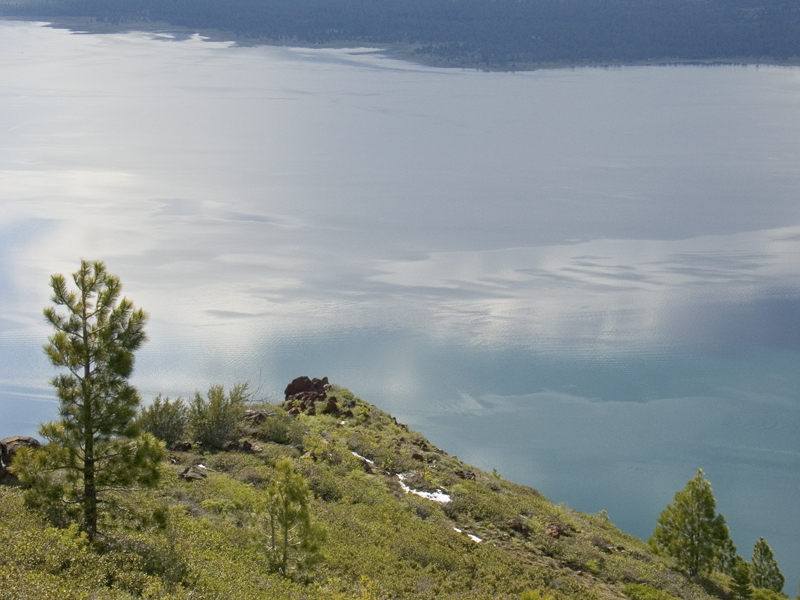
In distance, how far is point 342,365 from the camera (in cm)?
2355

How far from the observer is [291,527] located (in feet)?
25.2

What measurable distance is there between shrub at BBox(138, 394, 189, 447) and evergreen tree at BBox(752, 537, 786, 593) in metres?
8.95

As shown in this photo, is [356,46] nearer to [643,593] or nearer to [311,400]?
[311,400]

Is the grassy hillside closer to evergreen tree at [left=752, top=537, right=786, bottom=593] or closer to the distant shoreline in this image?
evergreen tree at [left=752, top=537, right=786, bottom=593]

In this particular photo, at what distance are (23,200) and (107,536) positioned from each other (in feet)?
110

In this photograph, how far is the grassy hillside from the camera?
6758mm

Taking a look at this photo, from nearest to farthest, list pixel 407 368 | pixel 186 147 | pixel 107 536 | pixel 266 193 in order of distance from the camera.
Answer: pixel 107 536 → pixel 407 368 → pixel 266 193 → pixel 186 147

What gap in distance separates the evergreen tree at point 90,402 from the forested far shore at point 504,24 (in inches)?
3322

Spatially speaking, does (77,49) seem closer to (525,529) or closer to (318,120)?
(318,120)

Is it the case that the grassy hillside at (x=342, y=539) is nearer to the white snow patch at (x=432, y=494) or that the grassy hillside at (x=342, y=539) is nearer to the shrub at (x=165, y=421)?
the white snow patch at (x=432, y=494)

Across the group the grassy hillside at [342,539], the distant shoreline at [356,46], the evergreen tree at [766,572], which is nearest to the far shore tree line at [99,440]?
the grassy hillside at [342,539]

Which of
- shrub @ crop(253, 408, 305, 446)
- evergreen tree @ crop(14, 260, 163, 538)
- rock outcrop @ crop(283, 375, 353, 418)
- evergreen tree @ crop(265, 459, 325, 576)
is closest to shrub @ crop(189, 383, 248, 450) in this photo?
shrub @ crop(253, 408, 305, 446)

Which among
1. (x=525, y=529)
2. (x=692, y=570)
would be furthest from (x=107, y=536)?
(x=692, y=570)

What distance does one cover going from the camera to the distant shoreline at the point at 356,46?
8812 centimetres
